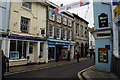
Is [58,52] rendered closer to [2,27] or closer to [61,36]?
[61,36]

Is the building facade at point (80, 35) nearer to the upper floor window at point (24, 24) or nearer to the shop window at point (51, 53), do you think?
Result: the shop window at point (51, 53)

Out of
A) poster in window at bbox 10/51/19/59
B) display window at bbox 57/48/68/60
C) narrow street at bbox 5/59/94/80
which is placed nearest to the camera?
narrow street at bbox 5/59/94/80

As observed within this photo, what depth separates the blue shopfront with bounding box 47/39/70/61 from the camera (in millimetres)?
17266

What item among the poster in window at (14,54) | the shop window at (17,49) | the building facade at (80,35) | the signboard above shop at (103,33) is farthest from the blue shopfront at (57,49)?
the signboard above shop at (103,33)

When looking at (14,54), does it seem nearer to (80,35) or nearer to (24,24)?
(24,24)

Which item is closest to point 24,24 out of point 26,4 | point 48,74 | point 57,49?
point 26,4

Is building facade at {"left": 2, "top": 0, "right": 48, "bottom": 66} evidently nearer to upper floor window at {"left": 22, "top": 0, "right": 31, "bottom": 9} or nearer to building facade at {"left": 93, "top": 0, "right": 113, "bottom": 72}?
upper floor window at {"left": 22, "top": 0, "right": 31, "bottom": 9}

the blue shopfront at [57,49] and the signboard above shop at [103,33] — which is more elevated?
the signboard above shop at [103,33]

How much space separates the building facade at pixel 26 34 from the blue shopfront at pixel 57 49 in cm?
136

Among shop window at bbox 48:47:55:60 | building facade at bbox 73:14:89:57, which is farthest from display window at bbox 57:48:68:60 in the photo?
building facade at bbox 73:14:89:57

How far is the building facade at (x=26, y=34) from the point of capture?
12077 mm

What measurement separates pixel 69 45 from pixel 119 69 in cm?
1573

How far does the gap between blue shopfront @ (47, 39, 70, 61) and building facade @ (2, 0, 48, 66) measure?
1363 millimetres

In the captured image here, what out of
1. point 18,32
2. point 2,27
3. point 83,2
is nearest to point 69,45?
point 18,32
